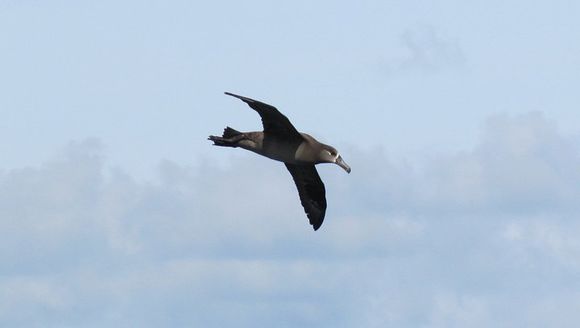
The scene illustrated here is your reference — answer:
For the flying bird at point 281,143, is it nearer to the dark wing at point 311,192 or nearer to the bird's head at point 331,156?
the bird's head at point 331,156

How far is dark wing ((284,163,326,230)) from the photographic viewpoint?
41.3 meters

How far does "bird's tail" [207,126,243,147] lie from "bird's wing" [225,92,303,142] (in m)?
0.89

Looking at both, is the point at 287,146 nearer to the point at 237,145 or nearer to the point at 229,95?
the point at 237,145

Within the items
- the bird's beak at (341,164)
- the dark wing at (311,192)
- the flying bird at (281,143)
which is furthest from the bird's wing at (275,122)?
the dark wing at (311,192)

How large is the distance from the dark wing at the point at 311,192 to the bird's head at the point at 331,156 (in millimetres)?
3205

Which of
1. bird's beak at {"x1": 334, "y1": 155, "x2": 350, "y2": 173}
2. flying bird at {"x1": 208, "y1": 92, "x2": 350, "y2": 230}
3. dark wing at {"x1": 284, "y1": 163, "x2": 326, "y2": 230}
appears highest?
dark wing at {"x1": 284, "y1": 163, "x2": 326, "y2": 230}

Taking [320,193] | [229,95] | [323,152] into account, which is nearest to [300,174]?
[320,193]

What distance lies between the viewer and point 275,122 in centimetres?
3719

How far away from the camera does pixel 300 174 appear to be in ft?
136

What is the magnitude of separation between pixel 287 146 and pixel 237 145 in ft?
4.47

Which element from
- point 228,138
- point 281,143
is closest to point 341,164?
point 281,143

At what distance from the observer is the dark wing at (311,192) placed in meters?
41.3

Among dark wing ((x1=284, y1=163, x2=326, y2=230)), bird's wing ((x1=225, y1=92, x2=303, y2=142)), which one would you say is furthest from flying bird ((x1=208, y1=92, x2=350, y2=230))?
dark wing ((x1=284, y1=163, x2=326, y2=230))

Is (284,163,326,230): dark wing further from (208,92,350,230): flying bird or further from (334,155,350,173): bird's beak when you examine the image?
(334,155,350,173): bird's beak
